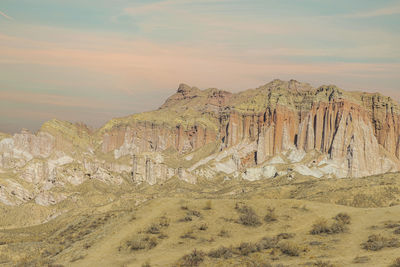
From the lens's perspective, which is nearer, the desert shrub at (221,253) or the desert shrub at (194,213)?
the desert shrub at (221,253)

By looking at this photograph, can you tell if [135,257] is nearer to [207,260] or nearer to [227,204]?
[207,260]

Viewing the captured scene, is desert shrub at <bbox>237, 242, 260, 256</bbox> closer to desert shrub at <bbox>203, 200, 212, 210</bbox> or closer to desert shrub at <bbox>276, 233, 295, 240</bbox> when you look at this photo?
desert shrub at <bbox>276, 233, 295, 240</bbox>

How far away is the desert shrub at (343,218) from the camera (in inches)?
2206

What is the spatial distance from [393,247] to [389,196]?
64848mm

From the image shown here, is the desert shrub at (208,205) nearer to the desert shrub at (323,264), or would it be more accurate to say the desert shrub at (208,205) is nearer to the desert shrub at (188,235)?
the desert shrub at (188,235)

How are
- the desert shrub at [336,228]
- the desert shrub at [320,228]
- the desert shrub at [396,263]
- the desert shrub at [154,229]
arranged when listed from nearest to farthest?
the desert shrub at [396,263] → the desert shrub at [336,228] → the desert shrub at [320,228] → the desert shrub at [154,229]

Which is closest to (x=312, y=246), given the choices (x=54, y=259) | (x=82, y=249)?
(x=82, y=249)

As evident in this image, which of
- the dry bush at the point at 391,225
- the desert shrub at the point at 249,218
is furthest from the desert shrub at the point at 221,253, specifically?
the dry bush at the point at 391,225

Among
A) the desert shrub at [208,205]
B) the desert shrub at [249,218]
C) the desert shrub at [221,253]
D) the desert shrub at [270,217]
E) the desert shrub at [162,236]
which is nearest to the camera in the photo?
the desert shrub at [221,253]

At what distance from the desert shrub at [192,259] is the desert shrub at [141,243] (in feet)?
25.4

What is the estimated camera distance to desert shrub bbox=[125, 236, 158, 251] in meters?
54.2

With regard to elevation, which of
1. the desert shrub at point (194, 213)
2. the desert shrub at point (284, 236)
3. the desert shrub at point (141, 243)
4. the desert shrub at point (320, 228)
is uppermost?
the desert shrub at point (320, 228)

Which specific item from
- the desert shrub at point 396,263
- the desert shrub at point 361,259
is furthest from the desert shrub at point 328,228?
the desert shrub at point 396,263

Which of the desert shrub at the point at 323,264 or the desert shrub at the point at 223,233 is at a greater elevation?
the desert shrub at the point at 323,264
